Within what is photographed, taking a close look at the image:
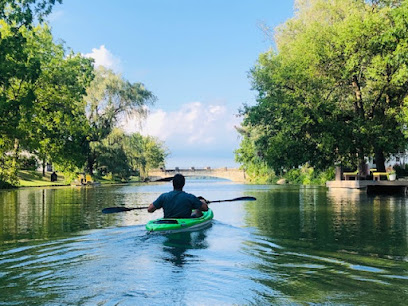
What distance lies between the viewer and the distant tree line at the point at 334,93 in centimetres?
3525

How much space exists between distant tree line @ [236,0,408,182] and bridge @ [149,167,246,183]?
66.2 meters

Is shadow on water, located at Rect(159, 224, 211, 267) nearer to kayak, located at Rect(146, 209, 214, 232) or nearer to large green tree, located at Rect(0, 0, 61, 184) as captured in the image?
kayak, located at Rect(146, 209, 214, 232)

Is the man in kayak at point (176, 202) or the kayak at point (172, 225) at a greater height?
the man in kayak at point (176, 202)

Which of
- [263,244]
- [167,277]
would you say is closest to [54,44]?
[263,244]

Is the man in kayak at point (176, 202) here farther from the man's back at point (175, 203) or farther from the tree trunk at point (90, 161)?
the tree trunk at point (90, 161)

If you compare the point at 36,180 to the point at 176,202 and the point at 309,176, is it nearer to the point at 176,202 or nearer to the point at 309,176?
the point at 309,176

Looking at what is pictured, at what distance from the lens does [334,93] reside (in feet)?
132

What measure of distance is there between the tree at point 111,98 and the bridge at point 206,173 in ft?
150

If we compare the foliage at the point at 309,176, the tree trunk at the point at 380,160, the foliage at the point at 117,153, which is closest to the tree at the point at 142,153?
the foliage at the point at 117,153

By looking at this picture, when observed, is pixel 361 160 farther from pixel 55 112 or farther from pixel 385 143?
pixel 55 112

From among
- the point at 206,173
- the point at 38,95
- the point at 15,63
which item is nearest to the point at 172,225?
the point at 15,63

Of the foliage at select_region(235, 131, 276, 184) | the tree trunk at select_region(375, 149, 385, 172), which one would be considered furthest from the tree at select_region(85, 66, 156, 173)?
the tree trunk at select_region(375, 149, 385, 172)

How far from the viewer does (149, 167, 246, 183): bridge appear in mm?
110500

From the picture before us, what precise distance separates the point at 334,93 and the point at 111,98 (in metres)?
29.8
